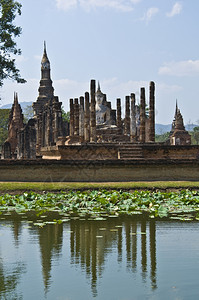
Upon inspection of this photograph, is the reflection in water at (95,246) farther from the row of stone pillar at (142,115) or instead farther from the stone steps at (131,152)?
the row of stone pillar at (142,115)

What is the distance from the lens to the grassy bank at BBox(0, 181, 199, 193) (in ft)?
58.7

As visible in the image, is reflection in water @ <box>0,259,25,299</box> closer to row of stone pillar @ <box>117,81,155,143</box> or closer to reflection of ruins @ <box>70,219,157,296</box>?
reflection of ruins @ <box>70,219,157,296</box>

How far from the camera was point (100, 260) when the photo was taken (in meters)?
7.86

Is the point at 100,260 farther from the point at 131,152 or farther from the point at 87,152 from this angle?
the point at 131,152

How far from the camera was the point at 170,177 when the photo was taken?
20188 mm

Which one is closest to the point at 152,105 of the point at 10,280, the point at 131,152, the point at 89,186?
the point at 131,152

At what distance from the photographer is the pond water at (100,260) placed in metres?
6.26

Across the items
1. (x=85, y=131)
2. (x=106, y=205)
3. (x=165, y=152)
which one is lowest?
(x=106, y=205)

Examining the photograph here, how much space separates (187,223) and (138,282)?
4.86 m

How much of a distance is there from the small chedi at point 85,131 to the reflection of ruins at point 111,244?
11.9m

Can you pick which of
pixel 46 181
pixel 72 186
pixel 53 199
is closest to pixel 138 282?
pixel 53 199

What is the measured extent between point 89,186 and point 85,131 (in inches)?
600

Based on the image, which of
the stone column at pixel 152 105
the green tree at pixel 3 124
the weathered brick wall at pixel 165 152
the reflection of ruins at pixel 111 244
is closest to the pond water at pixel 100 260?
the reflection of ruins at pixel 111 244

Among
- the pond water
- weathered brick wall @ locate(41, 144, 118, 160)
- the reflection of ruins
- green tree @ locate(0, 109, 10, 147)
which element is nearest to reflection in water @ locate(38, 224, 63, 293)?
the pond water
